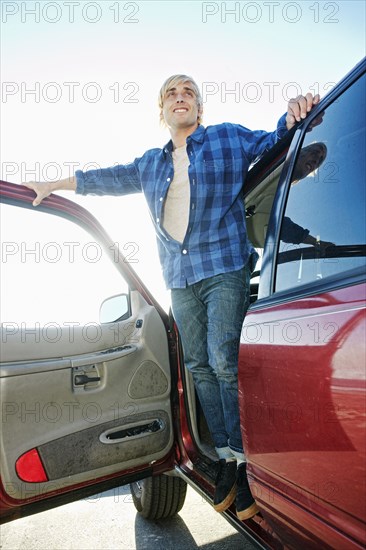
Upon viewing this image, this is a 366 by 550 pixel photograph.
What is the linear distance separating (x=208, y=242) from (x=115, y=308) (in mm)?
701

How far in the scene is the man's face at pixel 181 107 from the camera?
8.02 ft

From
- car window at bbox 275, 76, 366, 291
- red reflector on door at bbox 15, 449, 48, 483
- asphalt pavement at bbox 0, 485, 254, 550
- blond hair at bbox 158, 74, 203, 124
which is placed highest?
blond hair at bbox 158, 74, 203, 124

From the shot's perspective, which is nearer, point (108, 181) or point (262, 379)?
point (262, 379)

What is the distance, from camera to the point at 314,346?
1.29 m

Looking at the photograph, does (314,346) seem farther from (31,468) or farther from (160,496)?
(160,496)

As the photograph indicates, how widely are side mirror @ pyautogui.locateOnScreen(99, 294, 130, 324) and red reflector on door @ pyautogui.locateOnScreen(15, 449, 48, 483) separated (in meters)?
0.73

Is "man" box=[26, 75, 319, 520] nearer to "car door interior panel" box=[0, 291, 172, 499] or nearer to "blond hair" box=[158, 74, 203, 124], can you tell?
"blond hair" box=[158, 74, 203, 124]

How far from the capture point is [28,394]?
6.88 ft

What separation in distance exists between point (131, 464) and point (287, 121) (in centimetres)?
166

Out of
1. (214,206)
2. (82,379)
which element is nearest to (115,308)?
(82,379)

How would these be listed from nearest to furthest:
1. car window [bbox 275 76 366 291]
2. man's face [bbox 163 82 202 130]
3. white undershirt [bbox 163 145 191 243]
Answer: car window [bbox 275 76 366 291] → white undershirt [bbox 163 145 191 243] → man's face [bbox 163 82 202 130]

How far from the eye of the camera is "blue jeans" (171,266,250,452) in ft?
6.89

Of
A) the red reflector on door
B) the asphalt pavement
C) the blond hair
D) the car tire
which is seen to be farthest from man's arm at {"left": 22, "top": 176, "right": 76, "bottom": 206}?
the asphalt pavement

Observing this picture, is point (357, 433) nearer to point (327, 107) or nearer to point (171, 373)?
point (327, 107)
